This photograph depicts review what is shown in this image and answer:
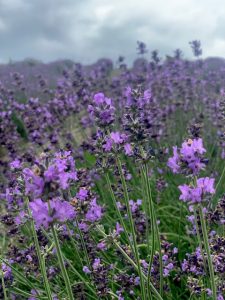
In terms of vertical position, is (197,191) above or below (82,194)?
below

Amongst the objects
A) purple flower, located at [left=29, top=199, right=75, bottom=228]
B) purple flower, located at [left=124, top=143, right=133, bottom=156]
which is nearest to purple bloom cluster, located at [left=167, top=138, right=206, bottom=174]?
purple flower, located at [left=29, top=199, right=75, bottom=228]

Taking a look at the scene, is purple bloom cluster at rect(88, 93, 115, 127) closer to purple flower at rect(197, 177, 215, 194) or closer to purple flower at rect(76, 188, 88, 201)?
purple flower at rect(76, 188, 88, 201)

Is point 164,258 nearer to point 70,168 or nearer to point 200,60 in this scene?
point 70,168

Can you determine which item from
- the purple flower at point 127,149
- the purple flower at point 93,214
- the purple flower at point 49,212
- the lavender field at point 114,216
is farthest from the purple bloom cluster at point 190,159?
the purple flower at point 93,214

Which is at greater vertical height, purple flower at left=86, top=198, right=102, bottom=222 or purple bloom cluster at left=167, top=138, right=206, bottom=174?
purple flower at left=86, top=198, right=102, bottom=222

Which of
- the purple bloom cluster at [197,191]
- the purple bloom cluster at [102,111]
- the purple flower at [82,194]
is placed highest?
the purple bloom cluster at [102,111]

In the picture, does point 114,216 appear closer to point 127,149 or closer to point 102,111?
point 127,149

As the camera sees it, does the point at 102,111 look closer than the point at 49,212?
No

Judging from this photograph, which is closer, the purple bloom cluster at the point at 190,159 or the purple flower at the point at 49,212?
→ the purple flower at the point at 49,212

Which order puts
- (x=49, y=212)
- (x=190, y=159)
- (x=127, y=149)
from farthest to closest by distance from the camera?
(x=127, y=149) → (x=190, y=159) → (x=49, y=212)

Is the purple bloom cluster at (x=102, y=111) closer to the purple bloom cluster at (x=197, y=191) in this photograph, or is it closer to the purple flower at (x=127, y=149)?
the purple flower at (x=127, y=149)

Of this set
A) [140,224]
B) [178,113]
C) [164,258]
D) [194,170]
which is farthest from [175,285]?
[178,113]

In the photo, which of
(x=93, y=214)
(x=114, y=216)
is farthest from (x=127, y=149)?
(x=114, y=216)

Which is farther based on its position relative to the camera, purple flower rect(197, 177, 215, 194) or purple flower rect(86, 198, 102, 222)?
purple flower rect(86, 198, 102, 222)
